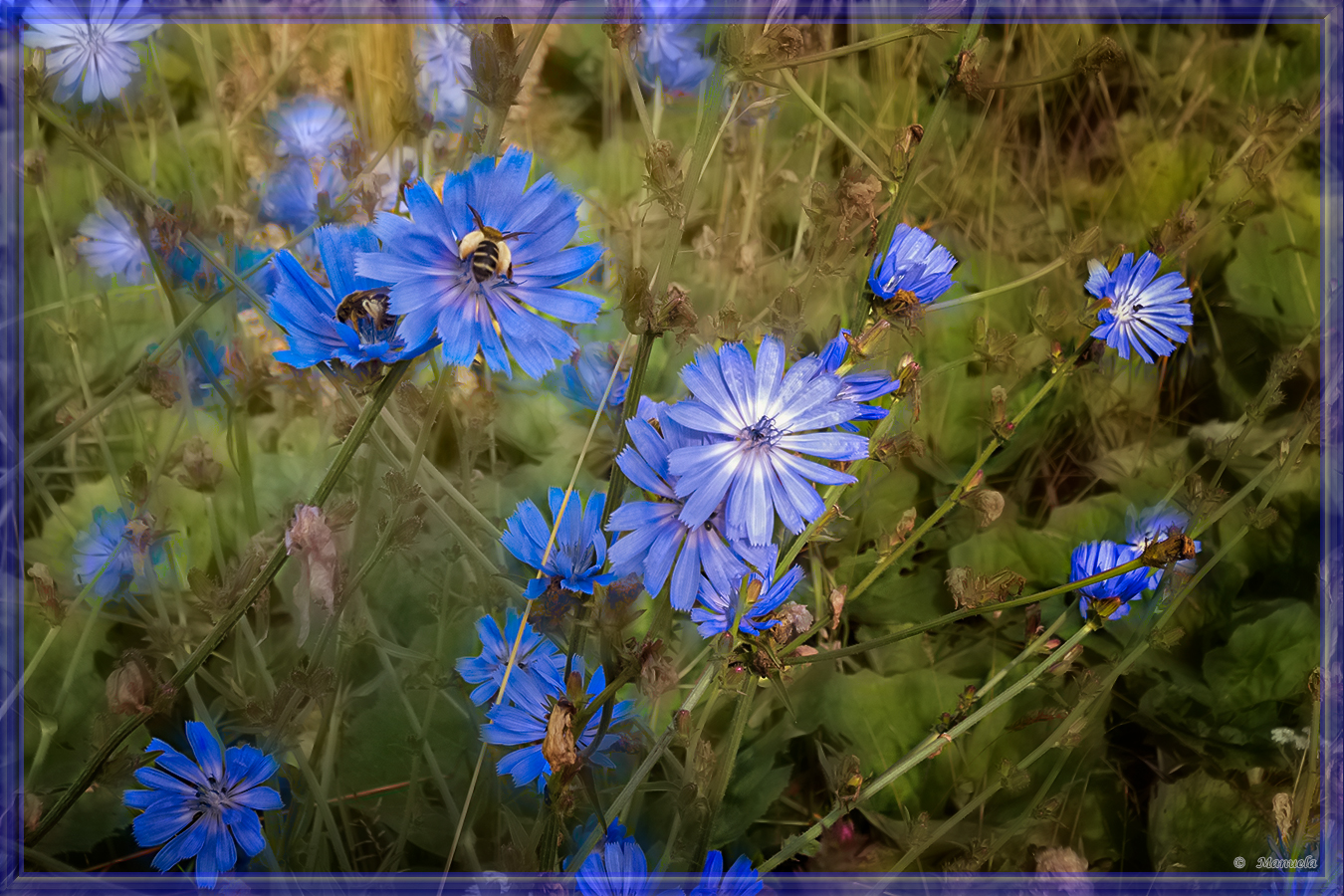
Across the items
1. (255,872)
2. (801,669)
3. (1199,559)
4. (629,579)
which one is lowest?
(255,872)

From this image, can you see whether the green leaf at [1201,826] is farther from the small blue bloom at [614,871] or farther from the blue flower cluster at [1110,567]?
the small blue bloom at [614,871]

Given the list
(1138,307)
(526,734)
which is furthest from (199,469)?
(1138,307)

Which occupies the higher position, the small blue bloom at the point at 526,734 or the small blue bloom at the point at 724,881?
the small blue bloom at the point at 526,734

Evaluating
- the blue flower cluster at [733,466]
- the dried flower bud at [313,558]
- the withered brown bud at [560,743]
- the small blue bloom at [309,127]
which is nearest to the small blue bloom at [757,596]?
the blue flower cluster at [733,466]

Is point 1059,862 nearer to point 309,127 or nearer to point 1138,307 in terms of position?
point 1138,307

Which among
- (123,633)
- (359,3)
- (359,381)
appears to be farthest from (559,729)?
(359,3)

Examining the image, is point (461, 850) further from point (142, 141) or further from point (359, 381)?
point (142, 141)

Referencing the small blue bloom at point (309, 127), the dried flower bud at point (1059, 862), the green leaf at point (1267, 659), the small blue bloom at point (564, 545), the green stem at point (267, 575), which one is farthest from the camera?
the small blue bloom at point (309, 127)
